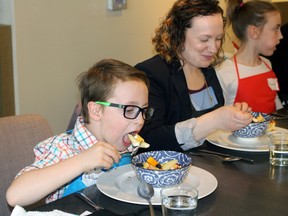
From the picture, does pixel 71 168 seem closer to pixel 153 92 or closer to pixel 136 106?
pixel 136 106

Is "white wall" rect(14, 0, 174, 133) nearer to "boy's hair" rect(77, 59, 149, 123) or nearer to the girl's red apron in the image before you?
the girl's red apron

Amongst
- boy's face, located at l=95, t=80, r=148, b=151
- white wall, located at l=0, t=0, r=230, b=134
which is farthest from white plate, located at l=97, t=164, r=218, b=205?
white wall, located at l=0, t=0, r=230, b=134

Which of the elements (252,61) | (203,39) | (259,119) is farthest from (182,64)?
(252,61)

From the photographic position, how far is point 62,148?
134 centimetres

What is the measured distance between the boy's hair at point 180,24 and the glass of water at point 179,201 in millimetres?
948

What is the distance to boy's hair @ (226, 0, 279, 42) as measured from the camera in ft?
8.30

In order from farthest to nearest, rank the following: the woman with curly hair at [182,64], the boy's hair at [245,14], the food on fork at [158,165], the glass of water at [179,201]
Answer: the boy's hair at [245,14], the woman with curly hair at [182,64], the food on fork at [158,165], the glass of water at [179,201]

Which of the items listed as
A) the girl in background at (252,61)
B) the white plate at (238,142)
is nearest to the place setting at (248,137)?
the white plate at (238,142)

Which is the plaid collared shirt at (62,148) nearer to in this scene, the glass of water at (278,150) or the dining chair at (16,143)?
the dining chair at (16,143)

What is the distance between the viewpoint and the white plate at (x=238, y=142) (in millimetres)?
1523

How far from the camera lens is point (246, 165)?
1383 millimetres

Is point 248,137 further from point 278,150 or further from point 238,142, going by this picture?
point 278,150

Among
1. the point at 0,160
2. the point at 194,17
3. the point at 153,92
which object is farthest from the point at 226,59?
the point at 0,160

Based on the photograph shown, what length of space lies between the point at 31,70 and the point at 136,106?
1136 millimetres
